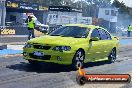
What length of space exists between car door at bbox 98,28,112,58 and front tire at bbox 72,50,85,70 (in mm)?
1701

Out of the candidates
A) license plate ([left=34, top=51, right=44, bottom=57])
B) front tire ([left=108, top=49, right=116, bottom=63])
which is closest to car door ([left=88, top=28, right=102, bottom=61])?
front tire ([left=108, top=49, right=116, bottom=63])

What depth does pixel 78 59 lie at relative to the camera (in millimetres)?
10648

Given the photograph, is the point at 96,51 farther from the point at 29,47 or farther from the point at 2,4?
the point at 2,4

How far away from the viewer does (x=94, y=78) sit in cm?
282

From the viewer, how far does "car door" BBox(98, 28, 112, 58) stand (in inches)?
491

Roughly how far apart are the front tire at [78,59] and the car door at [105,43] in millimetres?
1701

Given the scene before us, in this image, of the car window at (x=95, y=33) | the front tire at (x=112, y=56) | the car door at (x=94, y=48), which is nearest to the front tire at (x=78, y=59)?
the car door at (x=94, y=48)

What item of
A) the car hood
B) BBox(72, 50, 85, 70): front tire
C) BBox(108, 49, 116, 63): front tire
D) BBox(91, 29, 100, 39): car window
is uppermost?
BBox(91, 29, 100, 39): car window

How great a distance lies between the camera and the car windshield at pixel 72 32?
1138 centimetres

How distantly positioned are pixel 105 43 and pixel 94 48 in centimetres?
Answer: 100

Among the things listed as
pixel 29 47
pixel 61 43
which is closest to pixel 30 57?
pixel 29 47

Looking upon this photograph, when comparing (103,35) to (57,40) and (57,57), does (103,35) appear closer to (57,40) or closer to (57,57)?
(57,40)

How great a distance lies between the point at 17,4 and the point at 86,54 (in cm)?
3945

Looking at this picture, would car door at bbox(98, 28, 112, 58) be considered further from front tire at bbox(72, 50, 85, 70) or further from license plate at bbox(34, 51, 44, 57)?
license plate at bbox(34, 51, 44, 57)
